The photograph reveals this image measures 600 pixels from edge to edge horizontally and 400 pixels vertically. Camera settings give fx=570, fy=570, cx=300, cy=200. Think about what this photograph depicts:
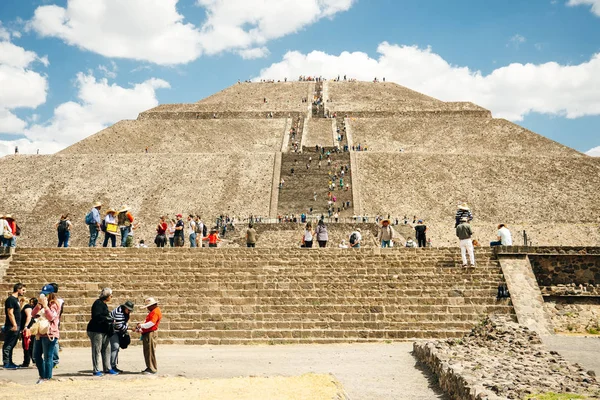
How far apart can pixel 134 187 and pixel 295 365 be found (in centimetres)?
2884

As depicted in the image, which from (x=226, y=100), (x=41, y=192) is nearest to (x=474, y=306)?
(x=41, y=192)

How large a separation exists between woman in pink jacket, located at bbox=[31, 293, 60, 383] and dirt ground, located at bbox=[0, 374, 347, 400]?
285 mm

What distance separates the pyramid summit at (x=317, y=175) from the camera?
109 ft

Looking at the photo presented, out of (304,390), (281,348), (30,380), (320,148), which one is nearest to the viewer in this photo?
(304,390)

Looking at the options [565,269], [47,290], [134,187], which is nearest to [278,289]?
[47,290]

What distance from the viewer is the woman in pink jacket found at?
8414 millimetres

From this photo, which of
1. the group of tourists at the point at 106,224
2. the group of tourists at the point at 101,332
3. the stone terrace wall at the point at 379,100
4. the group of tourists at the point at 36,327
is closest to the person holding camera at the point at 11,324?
the group of tourists at the point at 36,327

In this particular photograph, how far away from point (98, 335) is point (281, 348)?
4.48 m

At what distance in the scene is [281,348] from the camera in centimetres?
1229

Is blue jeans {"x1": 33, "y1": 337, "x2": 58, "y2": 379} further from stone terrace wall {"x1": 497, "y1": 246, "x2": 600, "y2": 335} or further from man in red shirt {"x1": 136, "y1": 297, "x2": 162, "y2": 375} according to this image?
stone terrace wall {"x1": 497, "y1": 246, "x2": 600, "y2": 335}

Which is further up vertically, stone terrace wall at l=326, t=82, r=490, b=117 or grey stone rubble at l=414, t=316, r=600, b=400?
stone terrace wall at l=326, t=82, r=490, b=117

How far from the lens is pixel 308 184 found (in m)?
37.0

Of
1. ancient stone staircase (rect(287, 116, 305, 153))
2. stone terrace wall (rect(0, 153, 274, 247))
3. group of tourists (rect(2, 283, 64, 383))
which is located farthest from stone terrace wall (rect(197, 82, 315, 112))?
group of tourists (rect(2, 283, 64, 383))

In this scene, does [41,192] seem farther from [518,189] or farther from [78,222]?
[518,189]
